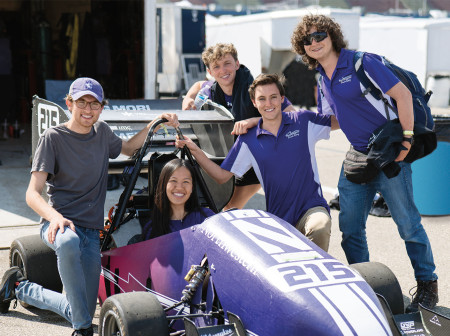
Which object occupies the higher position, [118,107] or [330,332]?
[118,107]

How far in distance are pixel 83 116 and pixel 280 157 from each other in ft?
3.84

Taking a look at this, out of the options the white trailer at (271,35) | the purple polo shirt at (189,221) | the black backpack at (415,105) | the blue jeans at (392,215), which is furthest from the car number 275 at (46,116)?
the white trailer at (271,35)

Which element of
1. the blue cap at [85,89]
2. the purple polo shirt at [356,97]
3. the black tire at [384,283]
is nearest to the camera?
the black tire at [384,283]

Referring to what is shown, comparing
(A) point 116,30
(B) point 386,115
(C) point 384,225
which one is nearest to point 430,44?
(A) point 116,30

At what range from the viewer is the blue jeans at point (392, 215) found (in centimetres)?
434

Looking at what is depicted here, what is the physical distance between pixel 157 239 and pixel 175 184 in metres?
0.34

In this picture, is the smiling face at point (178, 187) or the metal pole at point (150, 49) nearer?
the smiling face at point (178, 187)

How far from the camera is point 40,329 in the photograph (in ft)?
13.8

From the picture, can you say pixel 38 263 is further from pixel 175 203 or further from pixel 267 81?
pixel 267 81

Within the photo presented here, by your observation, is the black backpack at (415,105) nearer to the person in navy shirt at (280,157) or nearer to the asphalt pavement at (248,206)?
the person in navy shirt at (280,157)

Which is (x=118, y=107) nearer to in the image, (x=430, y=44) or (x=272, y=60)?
(x=272, y=60)

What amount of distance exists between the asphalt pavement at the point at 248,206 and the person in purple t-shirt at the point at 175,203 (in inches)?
32.7

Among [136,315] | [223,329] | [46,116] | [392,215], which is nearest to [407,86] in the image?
[392,215]

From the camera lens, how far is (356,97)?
4160mm
